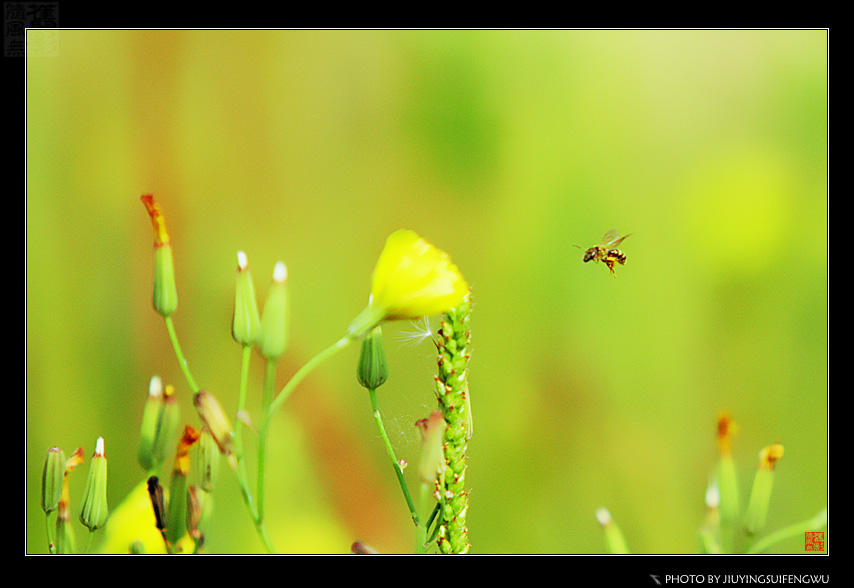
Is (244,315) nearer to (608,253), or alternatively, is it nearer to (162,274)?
(162,274)

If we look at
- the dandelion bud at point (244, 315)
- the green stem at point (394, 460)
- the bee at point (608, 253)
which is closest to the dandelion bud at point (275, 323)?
the dandelion bud at point (244, 315)

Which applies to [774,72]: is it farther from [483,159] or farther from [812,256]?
[483,159]

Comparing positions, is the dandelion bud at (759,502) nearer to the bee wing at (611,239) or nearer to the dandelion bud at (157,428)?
the bee wing at (611,239)

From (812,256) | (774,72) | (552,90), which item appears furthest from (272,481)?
(774,72)

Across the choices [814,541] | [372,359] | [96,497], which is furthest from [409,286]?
[814,541]

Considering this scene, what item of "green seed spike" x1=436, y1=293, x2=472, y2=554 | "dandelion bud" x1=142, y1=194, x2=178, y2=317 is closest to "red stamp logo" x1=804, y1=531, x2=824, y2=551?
"green seed spike" x1=436, y1=293, x2=472, y2=554
